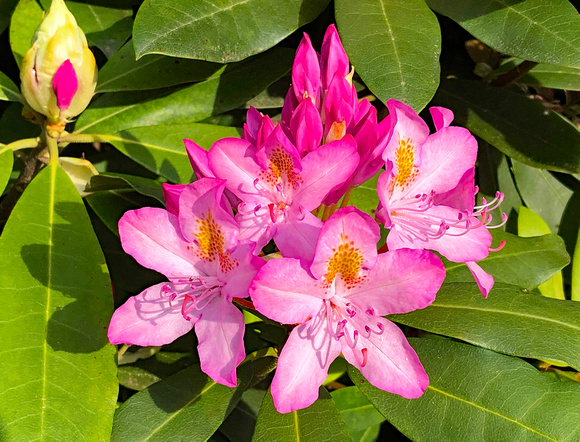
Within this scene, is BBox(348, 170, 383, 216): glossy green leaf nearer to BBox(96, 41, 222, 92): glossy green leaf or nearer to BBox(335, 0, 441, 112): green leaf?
BBox(335, 0, 441, 112): green leaf

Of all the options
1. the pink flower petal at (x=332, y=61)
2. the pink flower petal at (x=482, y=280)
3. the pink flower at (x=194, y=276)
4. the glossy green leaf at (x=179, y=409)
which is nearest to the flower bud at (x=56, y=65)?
the pink flower at (x=194, y=276)

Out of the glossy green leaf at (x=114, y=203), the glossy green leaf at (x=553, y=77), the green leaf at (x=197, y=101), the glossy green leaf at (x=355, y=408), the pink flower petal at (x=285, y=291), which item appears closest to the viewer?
the pink flower petal at (x=285, y=291)

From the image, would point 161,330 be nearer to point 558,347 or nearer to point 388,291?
point 388,291

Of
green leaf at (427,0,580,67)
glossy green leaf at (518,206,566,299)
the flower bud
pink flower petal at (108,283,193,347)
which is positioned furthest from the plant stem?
glossy green leaf at (518,206,566,299)

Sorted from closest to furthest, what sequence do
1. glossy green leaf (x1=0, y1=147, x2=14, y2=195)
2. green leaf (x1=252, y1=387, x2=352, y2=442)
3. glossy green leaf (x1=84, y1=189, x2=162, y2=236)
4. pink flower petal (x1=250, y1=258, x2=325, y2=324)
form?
1. pink flower petal (x1=250, y1=258, x2=325, y2=324)
2. green leaf (x1=252, y1=387, x2=352, y2=442)
3. glossy green leaf (x1=0, y1=147, x2=14, y2=195)
4. glossy green leaf (x1=84, y1=189, x2=162, y2=236)

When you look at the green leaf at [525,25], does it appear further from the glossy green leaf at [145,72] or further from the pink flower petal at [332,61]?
the glossy green leaf at [145,72]

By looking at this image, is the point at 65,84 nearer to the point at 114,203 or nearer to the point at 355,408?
the point at 114,203

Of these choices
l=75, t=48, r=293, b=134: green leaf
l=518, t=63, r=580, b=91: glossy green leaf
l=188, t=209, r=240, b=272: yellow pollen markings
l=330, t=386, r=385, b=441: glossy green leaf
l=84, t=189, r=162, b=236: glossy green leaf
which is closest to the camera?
l=188, t=209, r=240, b=272: yellow pollen markings
